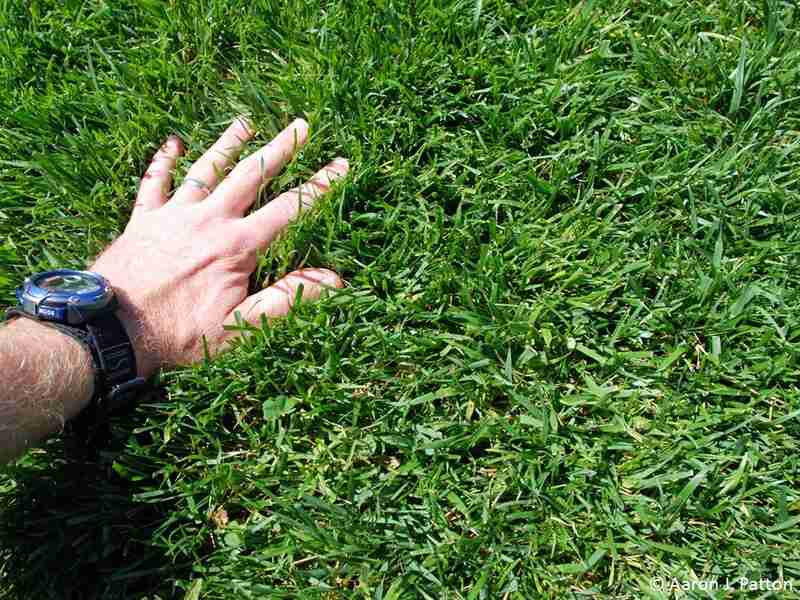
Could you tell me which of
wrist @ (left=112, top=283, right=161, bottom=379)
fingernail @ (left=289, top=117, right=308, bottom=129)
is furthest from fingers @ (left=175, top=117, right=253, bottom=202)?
wrist @ (left=112, top=283, right=161, bottom=379)

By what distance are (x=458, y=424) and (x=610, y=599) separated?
635 millimetres

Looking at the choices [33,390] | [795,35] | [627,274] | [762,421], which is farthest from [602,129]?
[33,390]

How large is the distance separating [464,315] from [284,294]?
1.96 ft

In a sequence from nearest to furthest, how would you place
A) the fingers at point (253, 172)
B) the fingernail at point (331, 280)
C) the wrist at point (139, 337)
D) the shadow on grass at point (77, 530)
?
the shadow on grass at point (77, 530)
the wrist at point (139, 337)
the fingernail at point (331, 280)
the fingers at point (253, 172)

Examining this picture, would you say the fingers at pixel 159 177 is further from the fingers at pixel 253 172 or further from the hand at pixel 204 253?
the fingers at pixel 253 172

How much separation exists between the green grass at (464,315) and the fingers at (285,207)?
6cm

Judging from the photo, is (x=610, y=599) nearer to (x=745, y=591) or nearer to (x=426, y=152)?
(x=745, y=591)

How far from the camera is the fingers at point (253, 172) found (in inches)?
102

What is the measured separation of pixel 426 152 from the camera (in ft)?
8.69

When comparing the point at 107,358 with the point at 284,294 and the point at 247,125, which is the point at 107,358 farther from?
the point at 247,125

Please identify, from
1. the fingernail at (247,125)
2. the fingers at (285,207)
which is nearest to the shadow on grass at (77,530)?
the fingers at (285,207)

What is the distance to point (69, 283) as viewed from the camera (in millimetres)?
2311

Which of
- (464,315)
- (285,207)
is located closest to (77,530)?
(285,207)

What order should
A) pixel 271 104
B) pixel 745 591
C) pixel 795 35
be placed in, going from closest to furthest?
pixel 745 591 → pixel 795 35 → pixel 271 104
